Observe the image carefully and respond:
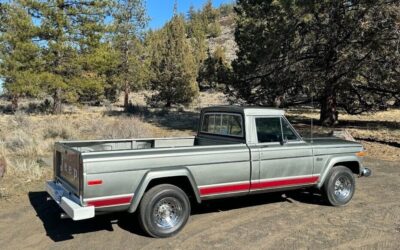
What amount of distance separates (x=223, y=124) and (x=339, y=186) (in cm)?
236

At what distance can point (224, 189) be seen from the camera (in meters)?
6.52

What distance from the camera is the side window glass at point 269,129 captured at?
23.3 ft

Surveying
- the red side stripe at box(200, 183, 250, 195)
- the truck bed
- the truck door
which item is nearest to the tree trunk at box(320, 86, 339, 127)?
→ the truck door

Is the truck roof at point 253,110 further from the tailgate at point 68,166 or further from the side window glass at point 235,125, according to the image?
the tailgate at point 68,166

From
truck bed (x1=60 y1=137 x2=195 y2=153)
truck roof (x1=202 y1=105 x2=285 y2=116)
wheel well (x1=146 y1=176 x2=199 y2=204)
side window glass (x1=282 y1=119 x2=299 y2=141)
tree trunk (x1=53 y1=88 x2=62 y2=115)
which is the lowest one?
wheel well (x1=146 y1=176 x2=199 y2=204)

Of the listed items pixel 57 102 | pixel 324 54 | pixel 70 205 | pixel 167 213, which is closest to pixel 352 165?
pixel 167 213

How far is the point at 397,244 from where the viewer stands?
19.4 feet

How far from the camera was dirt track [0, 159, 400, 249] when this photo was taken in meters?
5.93

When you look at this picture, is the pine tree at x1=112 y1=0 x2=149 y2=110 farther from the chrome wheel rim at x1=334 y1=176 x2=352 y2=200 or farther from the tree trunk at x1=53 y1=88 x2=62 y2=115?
the chrome wheel rim at x1=334 y1=176 x2=352 y2=200

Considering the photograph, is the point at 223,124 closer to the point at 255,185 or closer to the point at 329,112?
the point at 255,185

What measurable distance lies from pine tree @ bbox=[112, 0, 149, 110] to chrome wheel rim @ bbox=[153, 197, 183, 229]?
29.5m

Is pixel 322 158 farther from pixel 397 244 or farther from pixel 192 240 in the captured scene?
pixel 192 240

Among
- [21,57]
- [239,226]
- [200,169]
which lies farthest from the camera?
[21,57]

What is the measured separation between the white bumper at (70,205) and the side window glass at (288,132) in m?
3.43
